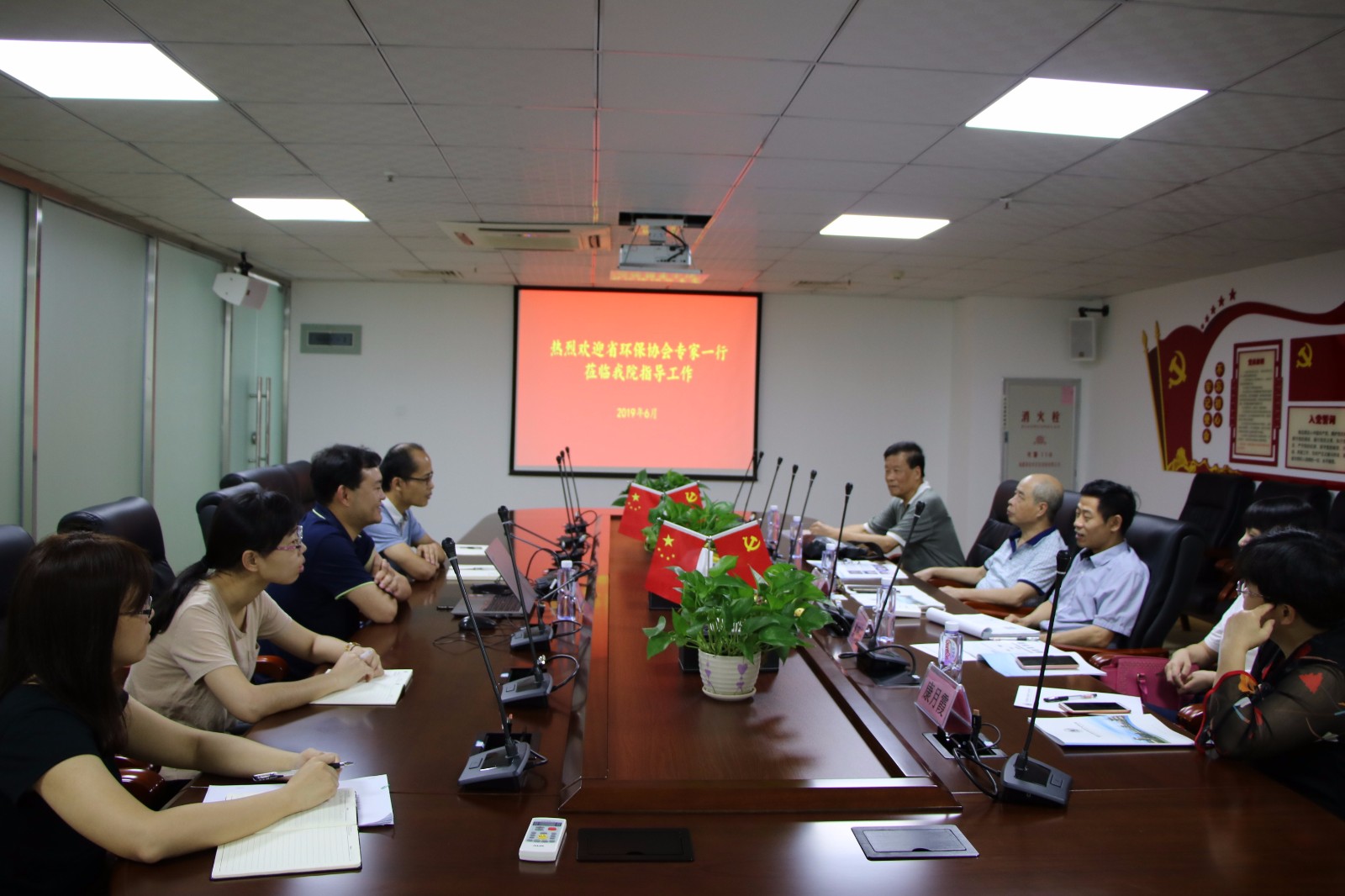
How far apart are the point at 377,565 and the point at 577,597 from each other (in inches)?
30.0

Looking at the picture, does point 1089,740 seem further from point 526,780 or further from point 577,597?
point 577,597

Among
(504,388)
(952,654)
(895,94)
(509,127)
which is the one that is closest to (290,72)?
(509,127)

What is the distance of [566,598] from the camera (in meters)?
2.47

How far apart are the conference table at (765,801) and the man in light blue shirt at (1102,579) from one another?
39.3 inches

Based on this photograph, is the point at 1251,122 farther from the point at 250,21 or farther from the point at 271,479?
the point at 271,479

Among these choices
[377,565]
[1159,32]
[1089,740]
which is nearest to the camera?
[1089,740]

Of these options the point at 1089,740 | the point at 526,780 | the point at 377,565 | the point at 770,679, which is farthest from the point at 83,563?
the point at 1089,740

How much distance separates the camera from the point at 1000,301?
6.93 m

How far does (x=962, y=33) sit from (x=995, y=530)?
2.62 m

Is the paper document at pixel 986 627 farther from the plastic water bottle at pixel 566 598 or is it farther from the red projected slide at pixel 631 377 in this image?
the red projected slide at pixel 631 377

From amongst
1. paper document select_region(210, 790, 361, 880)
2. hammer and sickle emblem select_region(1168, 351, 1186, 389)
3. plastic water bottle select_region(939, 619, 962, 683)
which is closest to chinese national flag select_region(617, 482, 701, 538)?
plastic water bottle select_region(939, 619, 962, 683)

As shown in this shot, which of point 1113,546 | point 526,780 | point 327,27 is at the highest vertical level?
point 327,27

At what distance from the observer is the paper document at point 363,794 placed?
1.29 metres

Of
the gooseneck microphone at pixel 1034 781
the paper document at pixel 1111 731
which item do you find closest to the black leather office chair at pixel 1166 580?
the paper document at pixel 1111 731
